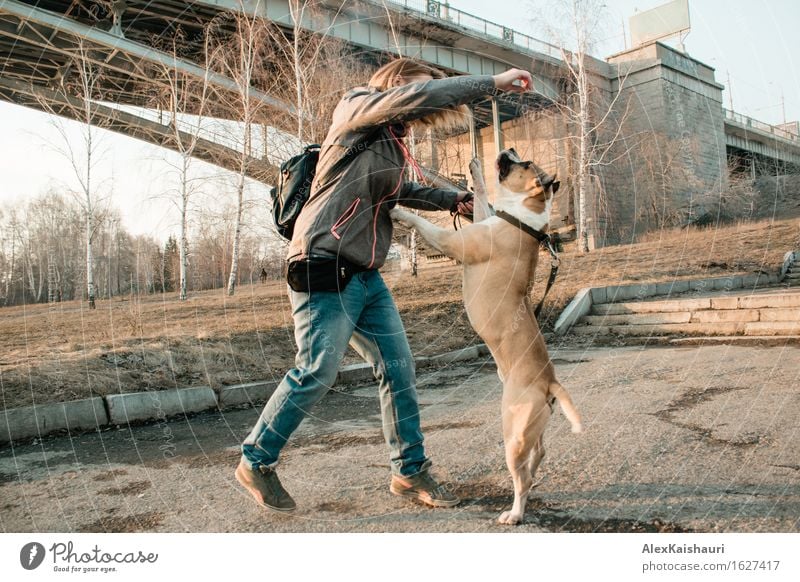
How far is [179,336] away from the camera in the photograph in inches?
231

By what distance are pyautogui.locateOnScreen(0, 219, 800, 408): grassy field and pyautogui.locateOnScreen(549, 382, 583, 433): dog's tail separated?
2625 millimetres

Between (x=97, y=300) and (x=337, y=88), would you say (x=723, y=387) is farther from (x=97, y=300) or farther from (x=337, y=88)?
(x=97, y=300)

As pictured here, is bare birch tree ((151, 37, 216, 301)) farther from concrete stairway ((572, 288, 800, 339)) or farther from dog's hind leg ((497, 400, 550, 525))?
concrete stairway ((572, 288, 800, 339))

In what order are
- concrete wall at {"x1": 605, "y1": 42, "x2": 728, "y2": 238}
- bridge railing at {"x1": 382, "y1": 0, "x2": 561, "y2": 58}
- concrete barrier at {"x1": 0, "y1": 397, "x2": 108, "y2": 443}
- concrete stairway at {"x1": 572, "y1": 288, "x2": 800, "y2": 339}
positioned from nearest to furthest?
bridge railing at {"x1": 382, "y1": 0, "x2": 561, "y2": 58} < concrete wall at {"x1": 605, "y1": 42, "x2": 728, "y2": 238} < concrete barrier at {"x1": 0, "y1": 397, "x2": 108, "y2": 443} < concrete stairway at {"x1": 572, "y1": 288, "x2": 800, "y2": 339}

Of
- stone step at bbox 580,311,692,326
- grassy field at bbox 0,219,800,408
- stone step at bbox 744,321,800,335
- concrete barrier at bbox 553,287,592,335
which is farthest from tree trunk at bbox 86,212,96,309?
stone step at bbox 744,321,800,335

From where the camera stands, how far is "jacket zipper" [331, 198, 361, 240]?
2205mm

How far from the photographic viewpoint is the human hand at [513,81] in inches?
79.3

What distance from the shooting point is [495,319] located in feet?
7.09

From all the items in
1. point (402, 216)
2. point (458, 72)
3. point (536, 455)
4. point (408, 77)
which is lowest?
point (536, 455)

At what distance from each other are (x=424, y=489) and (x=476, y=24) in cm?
264

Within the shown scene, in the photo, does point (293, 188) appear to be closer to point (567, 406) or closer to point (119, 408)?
point (567, 406)

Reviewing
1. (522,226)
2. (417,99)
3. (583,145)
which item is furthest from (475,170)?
(583,145)

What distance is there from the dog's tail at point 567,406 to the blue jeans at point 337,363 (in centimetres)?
67
